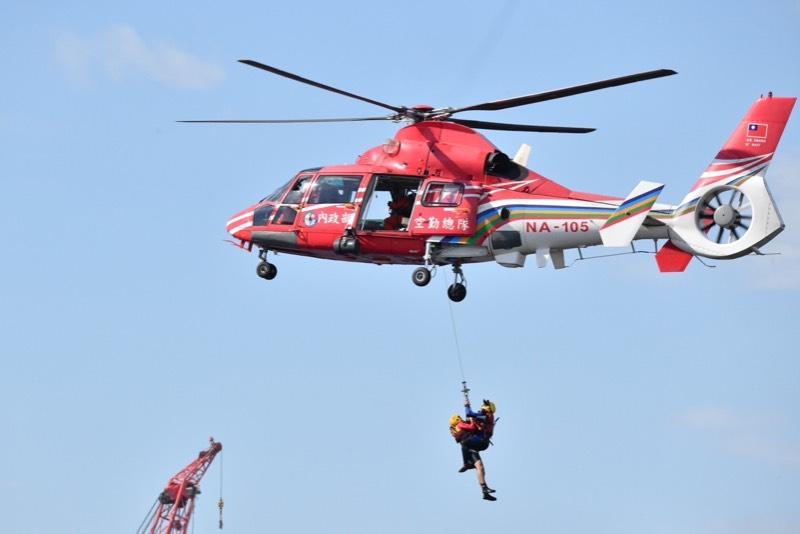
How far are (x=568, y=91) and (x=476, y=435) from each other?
28.5 ft

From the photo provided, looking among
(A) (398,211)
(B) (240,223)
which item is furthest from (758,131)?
(B) (240,223)

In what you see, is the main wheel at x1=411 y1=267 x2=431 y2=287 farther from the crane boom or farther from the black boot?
the crane boom

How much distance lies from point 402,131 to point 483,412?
761 cm

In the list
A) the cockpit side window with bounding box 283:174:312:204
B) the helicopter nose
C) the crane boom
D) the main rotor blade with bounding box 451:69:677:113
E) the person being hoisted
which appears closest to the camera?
the main rotor blade with bounding box 451:69:677:113

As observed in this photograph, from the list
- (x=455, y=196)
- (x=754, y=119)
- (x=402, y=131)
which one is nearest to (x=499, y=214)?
(x=455, y=196)

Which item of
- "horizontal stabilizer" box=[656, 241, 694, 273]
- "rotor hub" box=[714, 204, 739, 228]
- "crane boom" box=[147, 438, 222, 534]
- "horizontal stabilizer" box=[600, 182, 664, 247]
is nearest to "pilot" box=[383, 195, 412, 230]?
"horizontal stabilizer" box=[600, 182, 664, 247]

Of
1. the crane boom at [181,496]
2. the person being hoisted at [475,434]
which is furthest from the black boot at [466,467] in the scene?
the crane boom at [181,496]

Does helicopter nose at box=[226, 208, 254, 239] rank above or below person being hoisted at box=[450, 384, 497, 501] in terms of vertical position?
above

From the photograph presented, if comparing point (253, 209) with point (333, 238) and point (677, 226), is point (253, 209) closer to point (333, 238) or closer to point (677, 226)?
Answer: point (333, 238)

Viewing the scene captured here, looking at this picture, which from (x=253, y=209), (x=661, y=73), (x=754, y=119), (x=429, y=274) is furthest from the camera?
(x=253, y=209)

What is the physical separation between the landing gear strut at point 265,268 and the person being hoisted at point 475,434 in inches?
263

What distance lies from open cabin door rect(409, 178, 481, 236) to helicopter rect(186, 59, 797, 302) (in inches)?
1.0

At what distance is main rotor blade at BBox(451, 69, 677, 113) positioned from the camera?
104ft

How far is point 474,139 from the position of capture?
3625 centimetres
